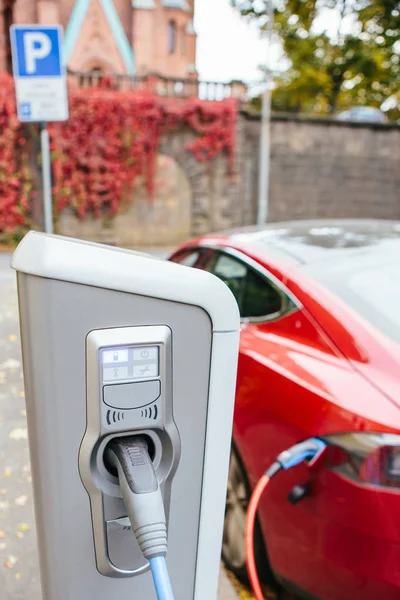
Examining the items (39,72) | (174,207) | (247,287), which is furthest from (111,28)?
(247,287)

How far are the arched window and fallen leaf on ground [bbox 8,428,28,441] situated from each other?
27.6 meters

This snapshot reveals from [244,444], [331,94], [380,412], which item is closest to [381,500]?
[380,412]

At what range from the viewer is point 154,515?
1078mm

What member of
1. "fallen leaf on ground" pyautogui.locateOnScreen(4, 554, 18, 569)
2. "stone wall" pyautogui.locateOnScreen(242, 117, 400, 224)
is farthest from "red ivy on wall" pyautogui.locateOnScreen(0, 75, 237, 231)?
"fallen leaf on ground" pyautogui.locateOnScreen(4, 554, 18, 569)

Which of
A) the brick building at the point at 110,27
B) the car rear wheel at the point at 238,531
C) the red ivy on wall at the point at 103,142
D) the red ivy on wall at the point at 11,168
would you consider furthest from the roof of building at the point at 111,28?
the car rear wheel at the point at 238,531

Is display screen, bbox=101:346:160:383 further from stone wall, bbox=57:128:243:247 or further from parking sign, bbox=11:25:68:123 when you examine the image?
stone wall, bbox=57:128:243:247

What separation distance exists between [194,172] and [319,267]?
37.5 feet

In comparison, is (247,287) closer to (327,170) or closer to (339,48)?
(327,170)

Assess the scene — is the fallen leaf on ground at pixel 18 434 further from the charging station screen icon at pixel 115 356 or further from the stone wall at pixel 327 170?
the stone wall at pixel 327 170

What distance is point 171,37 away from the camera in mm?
27344

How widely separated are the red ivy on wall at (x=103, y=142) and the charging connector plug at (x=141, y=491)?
11.9 metres

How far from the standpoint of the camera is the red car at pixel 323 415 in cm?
164

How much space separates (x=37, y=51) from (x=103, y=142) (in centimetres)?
775

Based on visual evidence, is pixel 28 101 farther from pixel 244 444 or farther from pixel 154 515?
pixel 154 515
